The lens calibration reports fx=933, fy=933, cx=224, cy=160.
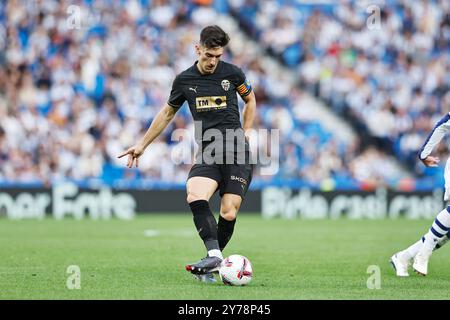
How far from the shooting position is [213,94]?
9.70 m

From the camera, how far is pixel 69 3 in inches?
1045

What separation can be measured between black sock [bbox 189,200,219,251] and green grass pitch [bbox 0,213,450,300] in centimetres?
46

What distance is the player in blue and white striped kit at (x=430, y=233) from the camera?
399 inches

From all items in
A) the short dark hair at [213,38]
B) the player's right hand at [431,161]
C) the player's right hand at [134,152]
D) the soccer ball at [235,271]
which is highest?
the short dark hair at [213,38]

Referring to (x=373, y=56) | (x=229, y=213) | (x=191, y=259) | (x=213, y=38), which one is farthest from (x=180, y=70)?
(x=213, y=38)

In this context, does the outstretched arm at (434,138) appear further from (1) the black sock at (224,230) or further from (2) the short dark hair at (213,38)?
(2) the short dark hair at (213,38)

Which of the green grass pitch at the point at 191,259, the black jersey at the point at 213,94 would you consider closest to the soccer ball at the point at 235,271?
the green grass pitch at the point at 191,259

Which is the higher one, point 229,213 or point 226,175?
point 226,175

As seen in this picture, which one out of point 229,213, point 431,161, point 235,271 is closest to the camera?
point 235,271

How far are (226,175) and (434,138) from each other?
2.34 metres

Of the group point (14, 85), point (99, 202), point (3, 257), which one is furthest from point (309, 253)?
point (14, 85)

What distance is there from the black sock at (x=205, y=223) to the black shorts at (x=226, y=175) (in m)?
0.33

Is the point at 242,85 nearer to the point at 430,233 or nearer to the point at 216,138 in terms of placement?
the point at 216,138

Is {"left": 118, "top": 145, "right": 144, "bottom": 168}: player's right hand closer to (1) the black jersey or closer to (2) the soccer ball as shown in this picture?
(1) the black jersey
